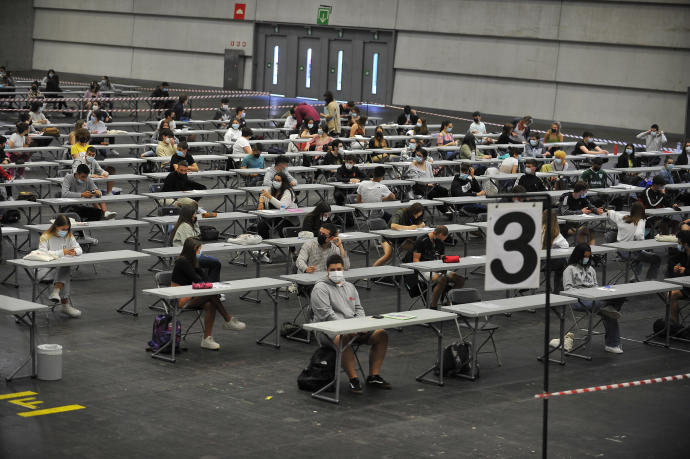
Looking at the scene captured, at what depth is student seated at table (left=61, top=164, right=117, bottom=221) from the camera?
56.4 ft

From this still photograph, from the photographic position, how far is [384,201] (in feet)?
62.3

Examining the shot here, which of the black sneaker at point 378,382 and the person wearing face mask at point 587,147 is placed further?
the person wearing face mask at point 587,147

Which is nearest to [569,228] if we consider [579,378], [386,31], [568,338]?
[568,338]

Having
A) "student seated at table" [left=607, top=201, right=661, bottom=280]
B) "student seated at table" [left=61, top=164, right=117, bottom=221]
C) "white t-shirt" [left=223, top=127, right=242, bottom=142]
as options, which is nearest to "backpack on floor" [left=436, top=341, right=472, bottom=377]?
"student seated at table" [left=607, top=201, right=661, bottom=280]

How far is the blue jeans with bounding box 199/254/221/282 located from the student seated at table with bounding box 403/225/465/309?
96.8 inches

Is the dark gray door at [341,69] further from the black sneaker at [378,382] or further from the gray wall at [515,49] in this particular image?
the black sneaker at [378,382]

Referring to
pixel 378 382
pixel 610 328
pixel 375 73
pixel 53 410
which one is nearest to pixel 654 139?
pixel 375 73

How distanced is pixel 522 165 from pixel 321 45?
18973 mm

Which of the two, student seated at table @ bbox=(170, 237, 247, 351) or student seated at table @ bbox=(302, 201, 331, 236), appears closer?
student seated at table @ bbox=(170, 237, 247, 351)

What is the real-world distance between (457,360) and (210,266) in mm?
3770

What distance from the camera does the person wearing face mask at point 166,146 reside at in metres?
21.8

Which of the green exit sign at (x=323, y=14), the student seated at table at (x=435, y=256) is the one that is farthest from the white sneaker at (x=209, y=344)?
the green exit sign at (x=323, y=14)

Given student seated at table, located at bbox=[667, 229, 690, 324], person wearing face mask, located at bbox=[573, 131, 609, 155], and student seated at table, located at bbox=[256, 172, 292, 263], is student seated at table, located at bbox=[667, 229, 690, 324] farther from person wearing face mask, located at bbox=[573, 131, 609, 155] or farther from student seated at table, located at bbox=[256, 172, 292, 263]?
person wearing face mask, located at bbox=[573, 131, 609, 155]

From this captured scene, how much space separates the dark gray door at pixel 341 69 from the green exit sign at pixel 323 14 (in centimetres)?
85
